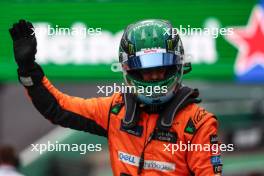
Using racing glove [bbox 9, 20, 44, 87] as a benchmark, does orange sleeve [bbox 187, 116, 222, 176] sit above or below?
below

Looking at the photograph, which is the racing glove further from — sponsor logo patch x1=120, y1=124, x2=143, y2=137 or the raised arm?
sponsor logo patch x1=120, y1=124, x2=143, y2=137

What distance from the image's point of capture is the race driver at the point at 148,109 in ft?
12.9

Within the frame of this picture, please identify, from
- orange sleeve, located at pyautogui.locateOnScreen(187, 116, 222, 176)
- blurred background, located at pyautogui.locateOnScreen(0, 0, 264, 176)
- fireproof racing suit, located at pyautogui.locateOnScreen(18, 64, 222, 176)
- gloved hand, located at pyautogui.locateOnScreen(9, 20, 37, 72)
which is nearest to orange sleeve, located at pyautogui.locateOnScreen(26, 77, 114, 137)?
fireproof racing suit, located at pyautogui.locateOnScreen(18, 64, 222, 176)

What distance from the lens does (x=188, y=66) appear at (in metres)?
4.18

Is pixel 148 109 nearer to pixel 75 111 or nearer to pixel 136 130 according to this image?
pixel 136 130

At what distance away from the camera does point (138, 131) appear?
4.00 metres

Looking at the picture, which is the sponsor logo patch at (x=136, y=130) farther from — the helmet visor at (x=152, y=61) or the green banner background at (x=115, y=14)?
the green banner background at (x=115, y=14)

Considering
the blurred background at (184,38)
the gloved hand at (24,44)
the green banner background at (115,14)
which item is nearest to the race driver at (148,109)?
the gloved hand at (24,44)

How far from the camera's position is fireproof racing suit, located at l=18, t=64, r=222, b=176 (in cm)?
392

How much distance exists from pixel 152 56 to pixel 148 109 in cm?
25

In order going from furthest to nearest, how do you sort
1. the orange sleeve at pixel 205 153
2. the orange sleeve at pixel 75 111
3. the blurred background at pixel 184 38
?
the blurred background at pixel 184 38, the orange sleeve at pixel 75 111, the orange sleeve at pixel 205 153

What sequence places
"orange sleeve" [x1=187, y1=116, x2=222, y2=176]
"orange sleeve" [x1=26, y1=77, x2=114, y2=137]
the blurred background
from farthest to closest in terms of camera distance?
the blurred background
"orange sleeve" [x1=26, y1=77, x2=114, y2=137]
"orange sleeve" [x1=187, y1=116, x2=222, y2=176]

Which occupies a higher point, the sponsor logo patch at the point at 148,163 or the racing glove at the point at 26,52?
the racing glove at the point at 26,52

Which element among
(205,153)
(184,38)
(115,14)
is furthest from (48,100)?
(115,14)
